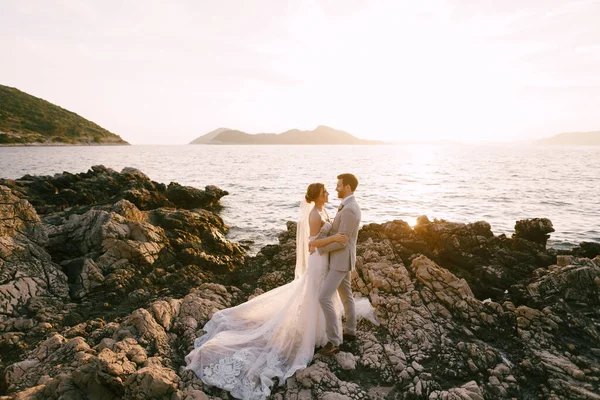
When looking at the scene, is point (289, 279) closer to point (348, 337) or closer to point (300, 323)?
point (348, 337)

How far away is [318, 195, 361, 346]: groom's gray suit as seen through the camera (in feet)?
19.9

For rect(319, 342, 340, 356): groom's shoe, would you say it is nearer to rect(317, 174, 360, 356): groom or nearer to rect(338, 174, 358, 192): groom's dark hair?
rect(317, 174, 360, 356): groom

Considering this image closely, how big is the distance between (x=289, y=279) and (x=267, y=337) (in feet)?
14.5

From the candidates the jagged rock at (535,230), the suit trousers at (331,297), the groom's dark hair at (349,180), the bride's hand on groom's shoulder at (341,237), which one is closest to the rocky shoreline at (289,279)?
the jagged rock at (535,230)

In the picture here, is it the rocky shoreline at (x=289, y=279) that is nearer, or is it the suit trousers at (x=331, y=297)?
the rocky shoreline at (x=289, y=279)

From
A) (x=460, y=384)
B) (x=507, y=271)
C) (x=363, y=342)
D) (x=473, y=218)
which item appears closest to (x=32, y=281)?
(x=363, y=342)

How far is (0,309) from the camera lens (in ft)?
26.1

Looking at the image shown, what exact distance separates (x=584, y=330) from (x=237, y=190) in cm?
3635

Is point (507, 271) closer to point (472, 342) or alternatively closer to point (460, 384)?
point (472, 342)

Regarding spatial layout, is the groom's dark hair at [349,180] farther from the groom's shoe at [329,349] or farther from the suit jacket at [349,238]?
the groom's shoe at [329,349]

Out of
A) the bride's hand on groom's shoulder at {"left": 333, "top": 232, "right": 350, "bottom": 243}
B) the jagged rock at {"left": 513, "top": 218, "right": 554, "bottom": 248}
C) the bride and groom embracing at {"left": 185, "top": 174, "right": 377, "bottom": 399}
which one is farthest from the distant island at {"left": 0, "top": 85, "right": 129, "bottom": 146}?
the jagged rock at {"left": 513, "top": 218, "right": 554, "bottom": 248}

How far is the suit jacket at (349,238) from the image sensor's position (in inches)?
238

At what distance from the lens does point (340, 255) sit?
20.5 feet

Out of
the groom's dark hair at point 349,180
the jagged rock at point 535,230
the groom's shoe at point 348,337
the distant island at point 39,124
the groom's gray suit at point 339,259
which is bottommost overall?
the groom's shoe at point 348,337
